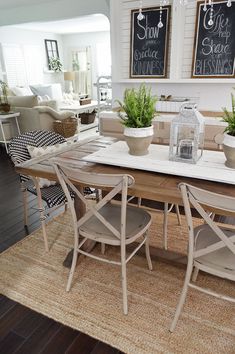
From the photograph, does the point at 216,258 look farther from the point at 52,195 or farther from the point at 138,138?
the point at 52,195

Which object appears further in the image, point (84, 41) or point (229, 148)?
point (84, 41)

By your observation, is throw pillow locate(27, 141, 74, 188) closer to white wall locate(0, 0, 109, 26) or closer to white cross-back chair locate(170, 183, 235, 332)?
white cross-back chair locate(170, 183, 235, 332)

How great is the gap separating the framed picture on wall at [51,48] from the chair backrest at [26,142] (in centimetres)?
739

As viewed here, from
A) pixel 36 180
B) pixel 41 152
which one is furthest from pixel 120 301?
pixel 41 152

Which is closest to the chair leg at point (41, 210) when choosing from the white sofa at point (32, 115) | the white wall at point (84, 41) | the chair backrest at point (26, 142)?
the chair backrest at point (26, 142)

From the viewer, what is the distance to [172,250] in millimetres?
2160

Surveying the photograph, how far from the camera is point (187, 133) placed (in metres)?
1.58

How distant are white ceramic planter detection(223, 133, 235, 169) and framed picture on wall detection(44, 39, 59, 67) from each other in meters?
8.66

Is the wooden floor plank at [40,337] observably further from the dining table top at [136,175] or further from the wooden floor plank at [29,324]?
the dining table top at [136,175]

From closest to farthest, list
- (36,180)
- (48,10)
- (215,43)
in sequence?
(36,180) → (215,43) → (48,10)

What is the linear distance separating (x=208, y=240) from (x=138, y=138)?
2.33 ft

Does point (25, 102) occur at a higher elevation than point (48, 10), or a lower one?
lower

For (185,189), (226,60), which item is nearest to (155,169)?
(185,189)

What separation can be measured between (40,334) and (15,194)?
6.70 feet
